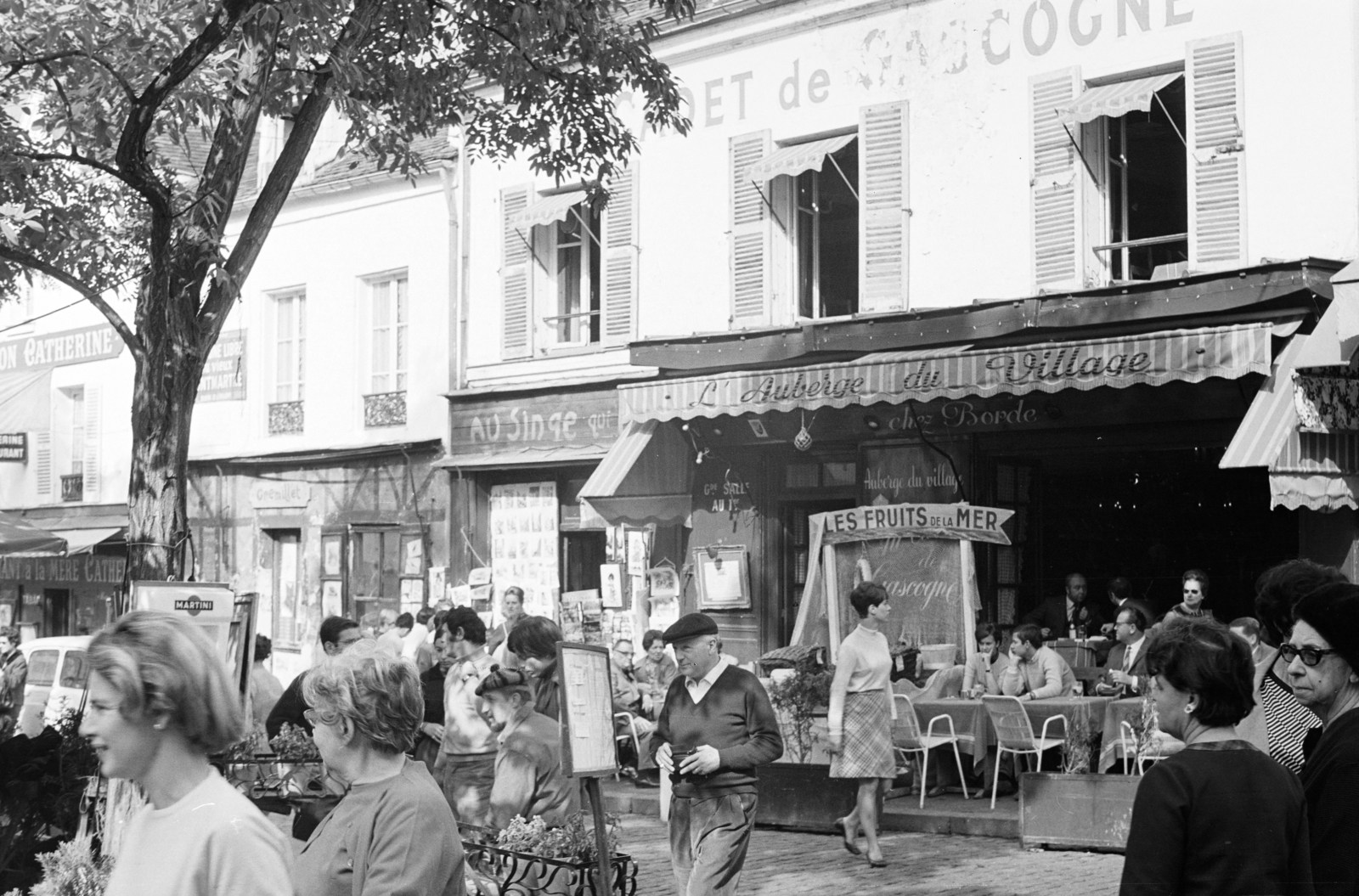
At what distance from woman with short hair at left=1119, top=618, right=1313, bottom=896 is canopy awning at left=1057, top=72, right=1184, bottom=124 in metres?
11.7

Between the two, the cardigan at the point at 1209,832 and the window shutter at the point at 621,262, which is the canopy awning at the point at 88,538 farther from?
the cardigan at the point at 1209,832

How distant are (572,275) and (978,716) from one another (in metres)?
8.85

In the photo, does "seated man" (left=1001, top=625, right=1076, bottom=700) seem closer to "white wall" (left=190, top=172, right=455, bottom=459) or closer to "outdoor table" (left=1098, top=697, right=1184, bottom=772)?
"outdoor table" (left=1098, top=697, right=1184, bottom=772)

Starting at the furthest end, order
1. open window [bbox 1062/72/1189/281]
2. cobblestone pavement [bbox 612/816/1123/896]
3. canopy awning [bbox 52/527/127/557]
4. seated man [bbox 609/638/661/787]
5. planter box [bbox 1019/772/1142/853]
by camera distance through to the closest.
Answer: canopy awning [bbox 52/527/127/557] → open window [bbox 1062/72/1189/281] → seated man [bbox 609/638/661/787] → planter box [bbox 1019/772/1142/853] → cobblestone pavement [bbox 612/816/1123/896]

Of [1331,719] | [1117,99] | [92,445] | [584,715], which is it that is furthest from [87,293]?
[92,445]

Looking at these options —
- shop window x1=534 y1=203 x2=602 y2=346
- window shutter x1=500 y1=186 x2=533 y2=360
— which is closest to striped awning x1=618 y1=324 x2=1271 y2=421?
shop window x1=534 y1=203 x2=602 y2=346

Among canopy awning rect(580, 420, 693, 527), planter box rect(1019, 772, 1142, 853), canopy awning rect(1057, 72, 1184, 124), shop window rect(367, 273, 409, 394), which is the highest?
canopy awning rect(1057, 72, 1184, 124)

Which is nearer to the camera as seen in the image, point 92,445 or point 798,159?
point 798,159

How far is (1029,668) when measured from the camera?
45.2 feet

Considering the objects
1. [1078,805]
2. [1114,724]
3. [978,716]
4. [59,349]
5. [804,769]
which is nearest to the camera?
[1078,805]

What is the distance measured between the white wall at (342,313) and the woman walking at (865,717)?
11051mm

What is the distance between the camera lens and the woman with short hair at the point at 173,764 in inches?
119

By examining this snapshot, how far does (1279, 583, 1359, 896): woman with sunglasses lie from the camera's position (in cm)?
396

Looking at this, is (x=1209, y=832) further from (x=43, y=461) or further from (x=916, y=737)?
(x=43, y=461)
